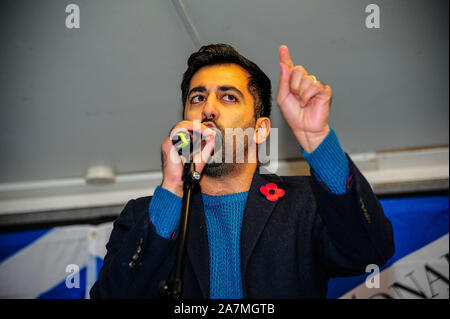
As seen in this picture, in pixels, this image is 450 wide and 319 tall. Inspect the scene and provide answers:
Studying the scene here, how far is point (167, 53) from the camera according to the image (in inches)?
88.1

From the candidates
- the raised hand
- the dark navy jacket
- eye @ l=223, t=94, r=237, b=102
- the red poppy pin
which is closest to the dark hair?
eye @ l=223, t=94, r=237, b=102

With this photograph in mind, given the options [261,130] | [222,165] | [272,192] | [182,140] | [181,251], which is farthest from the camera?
[261,130]

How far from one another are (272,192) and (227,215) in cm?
21

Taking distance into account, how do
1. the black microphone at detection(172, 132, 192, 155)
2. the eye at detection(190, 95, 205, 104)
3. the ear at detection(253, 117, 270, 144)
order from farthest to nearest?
the ear at detection(253, 117, 270, 144) < the eye at detection(190, 95, 205, 104) < the black microphone at detection(172, 132, 192, 155)

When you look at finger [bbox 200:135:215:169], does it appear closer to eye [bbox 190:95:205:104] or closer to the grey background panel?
eye [bbox 190:95:205:104]

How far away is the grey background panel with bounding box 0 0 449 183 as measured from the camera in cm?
198

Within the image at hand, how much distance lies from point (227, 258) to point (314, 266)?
0.33 metres

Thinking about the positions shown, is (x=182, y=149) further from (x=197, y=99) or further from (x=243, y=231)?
(x=197, y=99)

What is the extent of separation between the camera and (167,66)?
7.71 ft

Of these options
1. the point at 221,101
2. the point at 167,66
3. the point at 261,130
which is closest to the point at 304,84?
the point at 221,101

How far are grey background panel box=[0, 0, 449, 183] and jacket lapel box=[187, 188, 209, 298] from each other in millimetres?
1028

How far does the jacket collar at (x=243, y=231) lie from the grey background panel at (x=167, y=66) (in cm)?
94

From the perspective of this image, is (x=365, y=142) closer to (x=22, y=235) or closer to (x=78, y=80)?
(x=78, y=80)
